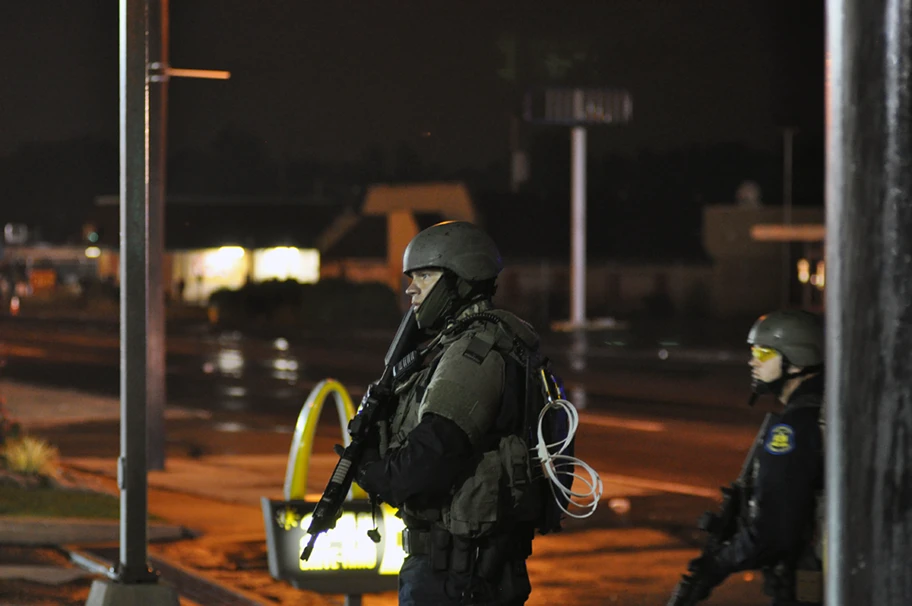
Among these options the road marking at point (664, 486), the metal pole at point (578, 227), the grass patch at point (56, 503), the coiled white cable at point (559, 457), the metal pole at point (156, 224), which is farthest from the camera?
the metal pole at point (578, 227)

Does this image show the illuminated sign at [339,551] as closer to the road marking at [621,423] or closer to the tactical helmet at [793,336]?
the tactical helmet at [793,336]

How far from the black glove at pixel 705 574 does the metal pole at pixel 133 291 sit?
135 inches

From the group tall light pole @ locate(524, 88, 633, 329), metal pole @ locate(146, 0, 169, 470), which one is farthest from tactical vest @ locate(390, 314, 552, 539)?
tall light pole @ locate(524, 88, 633, 329)

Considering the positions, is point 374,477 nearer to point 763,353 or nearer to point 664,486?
point 763,353

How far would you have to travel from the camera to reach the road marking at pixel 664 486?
12766 millimetres

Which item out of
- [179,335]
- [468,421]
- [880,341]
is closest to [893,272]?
[880,341]

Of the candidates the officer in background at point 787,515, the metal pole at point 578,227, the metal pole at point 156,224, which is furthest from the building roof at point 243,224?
the officer in background at point 787,515

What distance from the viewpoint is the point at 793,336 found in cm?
494

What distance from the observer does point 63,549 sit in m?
10.1

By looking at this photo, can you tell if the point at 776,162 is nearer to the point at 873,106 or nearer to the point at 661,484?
the point at 661,484

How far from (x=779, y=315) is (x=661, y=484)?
331 inches

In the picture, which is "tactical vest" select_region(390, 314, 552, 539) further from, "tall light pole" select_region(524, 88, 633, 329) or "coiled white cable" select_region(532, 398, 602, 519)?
"tall light pole" select_region(524, 88, 633, 329)

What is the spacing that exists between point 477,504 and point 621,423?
14.0 metres

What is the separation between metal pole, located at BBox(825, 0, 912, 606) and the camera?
2314mm
